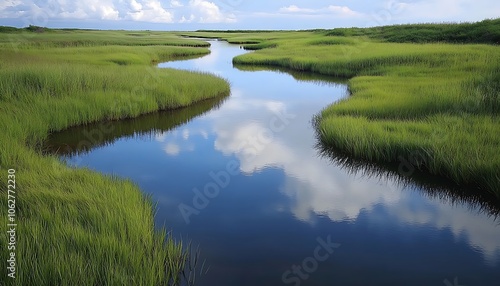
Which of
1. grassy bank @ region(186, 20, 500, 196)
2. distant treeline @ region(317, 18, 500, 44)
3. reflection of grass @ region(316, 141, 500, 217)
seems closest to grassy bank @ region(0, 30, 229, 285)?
reflection of grass @ region(316, 141, 500, 217)

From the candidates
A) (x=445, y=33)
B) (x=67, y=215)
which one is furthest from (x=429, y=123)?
(x=445, y=33)

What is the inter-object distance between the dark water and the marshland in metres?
0.03

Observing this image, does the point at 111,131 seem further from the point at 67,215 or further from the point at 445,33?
the point at 445,33

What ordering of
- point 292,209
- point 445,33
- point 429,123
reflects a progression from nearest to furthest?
point 292,209
point 429,123
point 445,33

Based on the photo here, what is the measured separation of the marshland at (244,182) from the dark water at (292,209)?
25 mm

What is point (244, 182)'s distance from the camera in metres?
6.76

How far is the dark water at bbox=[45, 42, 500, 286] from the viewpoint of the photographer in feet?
13.7

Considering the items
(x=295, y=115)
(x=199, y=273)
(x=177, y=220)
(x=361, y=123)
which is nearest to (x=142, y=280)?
(x=199, y=273)

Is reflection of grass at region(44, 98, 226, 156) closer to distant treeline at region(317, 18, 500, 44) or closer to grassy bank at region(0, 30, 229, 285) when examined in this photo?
grassy bank at region(0, 30, 229, 285)

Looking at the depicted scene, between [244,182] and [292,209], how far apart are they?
4.39 ft

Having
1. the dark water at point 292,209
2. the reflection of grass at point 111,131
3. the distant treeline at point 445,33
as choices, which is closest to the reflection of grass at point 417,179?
the dark water at point 292,209

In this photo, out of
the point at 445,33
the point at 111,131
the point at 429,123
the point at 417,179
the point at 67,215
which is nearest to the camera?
the point at 67,215

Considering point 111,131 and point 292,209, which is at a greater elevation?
point 111,131

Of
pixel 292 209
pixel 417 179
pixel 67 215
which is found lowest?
pixel 292 209
